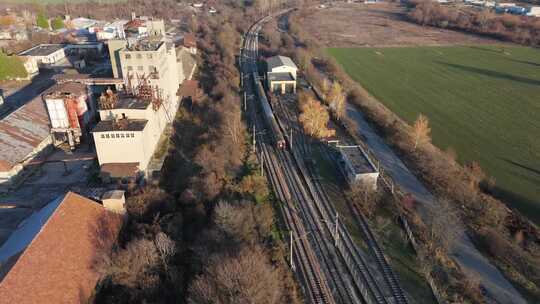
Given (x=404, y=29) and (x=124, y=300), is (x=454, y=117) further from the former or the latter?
(x=404, y=29)

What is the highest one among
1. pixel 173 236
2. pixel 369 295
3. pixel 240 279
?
pixel 240 279

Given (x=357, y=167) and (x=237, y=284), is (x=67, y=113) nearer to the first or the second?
(x=357, y=167)

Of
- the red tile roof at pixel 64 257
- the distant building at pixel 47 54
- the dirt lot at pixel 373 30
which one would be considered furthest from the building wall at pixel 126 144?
the dirt lot at pixel 373 30

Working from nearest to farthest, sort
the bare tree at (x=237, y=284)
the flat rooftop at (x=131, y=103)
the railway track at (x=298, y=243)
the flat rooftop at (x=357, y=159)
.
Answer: the bare tree at (x=237, y=284), the railway track at (x=298, y=243), the flat rooftop at (x=357, y=159), the flat rooftop at (x=131, y=103)

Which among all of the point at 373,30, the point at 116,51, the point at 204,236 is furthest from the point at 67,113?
the point at 373,30

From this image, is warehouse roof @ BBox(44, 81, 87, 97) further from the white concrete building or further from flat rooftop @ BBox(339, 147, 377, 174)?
flat rooftop @ BBox(339, 147, 377, 174)

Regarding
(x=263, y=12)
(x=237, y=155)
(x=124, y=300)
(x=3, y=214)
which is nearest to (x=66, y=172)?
(x=3, y=214)

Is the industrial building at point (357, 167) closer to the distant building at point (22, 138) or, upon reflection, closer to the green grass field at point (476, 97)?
the green grass field at point (476, 97)
